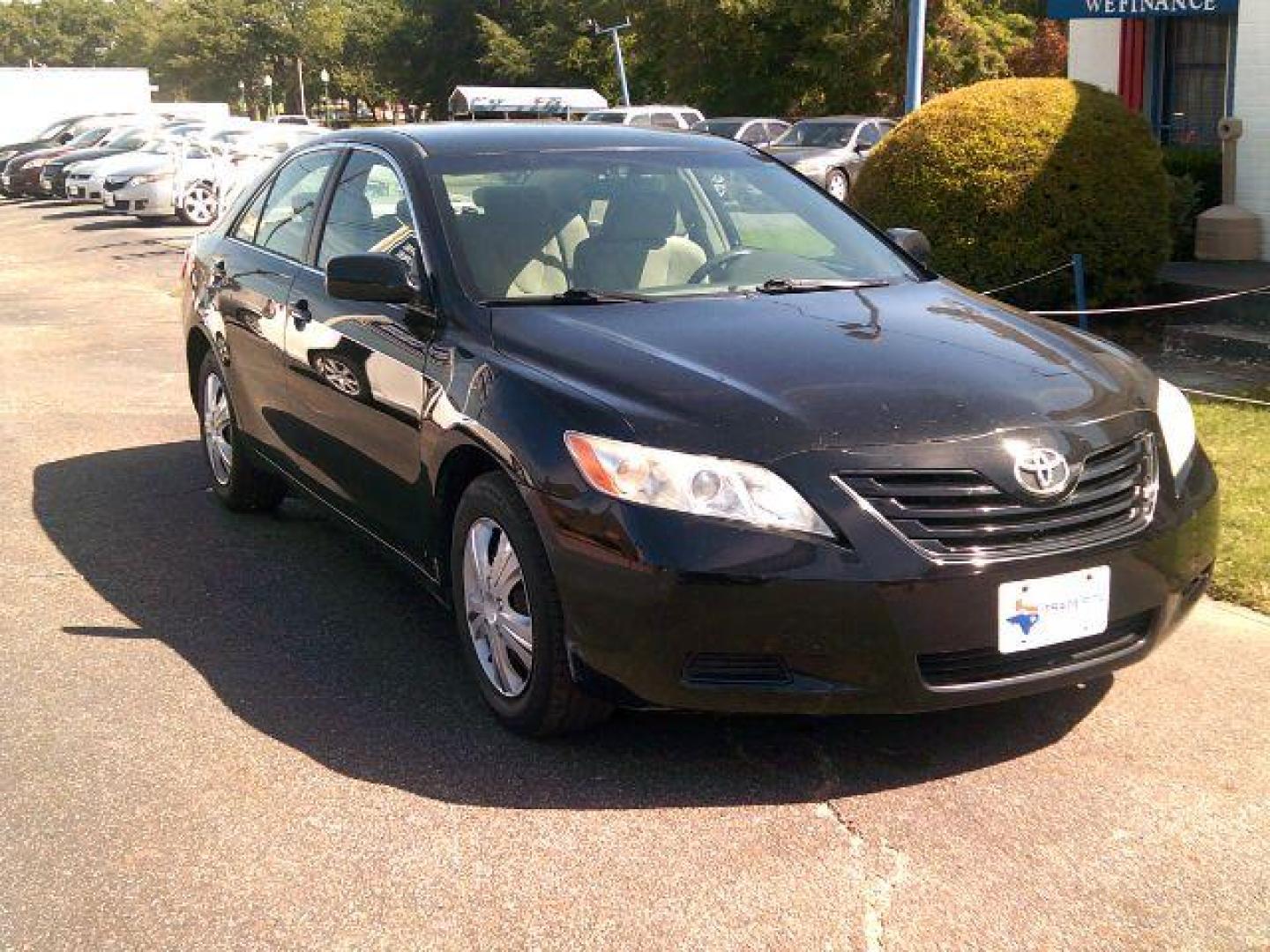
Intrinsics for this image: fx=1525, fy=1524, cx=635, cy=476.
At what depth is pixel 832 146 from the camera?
25734 mm

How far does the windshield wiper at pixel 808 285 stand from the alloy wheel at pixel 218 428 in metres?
2.76

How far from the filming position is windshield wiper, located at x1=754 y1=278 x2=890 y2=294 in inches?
193

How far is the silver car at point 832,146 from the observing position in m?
24.7

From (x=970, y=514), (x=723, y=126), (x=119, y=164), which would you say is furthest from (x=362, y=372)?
(x=723, y=126)

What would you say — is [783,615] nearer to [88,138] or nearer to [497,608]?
[497,608]

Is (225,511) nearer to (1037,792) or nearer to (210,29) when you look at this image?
(1037,792)

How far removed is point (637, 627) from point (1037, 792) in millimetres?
1111

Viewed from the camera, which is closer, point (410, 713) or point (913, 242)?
point (410, 713)

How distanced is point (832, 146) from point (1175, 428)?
873 inches

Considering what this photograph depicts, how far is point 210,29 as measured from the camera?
97.5 m

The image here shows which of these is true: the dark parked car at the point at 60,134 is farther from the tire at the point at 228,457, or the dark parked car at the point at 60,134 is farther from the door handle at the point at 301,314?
the door handle at the point at 301,314

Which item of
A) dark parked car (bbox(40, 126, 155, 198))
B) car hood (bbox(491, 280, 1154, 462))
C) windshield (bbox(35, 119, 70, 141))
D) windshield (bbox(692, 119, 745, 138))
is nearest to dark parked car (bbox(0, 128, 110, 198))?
dark parked car (bbox(40, 126, 155, 198))

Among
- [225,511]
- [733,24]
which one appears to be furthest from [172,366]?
[733,24]

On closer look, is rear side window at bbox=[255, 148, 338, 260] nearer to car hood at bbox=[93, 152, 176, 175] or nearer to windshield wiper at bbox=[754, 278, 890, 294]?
windshield wiper at bbox=[754, 278, 890, 294]
